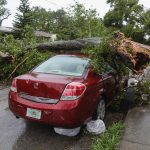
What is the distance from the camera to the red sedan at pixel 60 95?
453cm

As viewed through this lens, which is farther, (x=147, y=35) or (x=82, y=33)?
(x=147, y=35)

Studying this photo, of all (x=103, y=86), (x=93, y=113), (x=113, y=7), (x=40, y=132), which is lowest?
(x=40, y=132)

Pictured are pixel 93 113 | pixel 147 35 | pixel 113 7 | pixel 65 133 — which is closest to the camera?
pixel 65 133

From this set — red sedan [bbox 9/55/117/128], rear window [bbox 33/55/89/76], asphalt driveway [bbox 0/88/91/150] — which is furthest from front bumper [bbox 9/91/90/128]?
rear window [bbox 33/55/89/76]

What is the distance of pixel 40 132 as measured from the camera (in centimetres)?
523

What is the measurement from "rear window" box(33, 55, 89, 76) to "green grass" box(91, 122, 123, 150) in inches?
48.8

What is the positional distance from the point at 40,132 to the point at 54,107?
96 cm

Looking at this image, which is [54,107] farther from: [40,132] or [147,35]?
[147,35]

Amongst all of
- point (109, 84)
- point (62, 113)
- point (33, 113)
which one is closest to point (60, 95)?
point (62, 113)

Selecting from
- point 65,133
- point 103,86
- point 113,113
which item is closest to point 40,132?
point 65,133

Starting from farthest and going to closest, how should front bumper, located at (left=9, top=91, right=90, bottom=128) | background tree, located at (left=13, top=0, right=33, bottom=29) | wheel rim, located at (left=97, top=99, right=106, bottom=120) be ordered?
background tree, located at (left=13, top=0, right=33, bottom=29)
wheel rim, located at (left=97, top=99, right=106, bottom=120)
front bumper, located at (left=9, top=91, right=90, bottom=128)

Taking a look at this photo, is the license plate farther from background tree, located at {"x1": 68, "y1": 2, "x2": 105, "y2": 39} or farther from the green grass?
background tree, located at {"x1": 68, "y1": 2, "x2": 105, "y2": 39}

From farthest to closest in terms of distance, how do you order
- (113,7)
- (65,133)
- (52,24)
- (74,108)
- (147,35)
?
(52,24)
(113,7)
(147,35)
(65,133)
(74,108)

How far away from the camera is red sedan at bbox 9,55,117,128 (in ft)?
14.9
